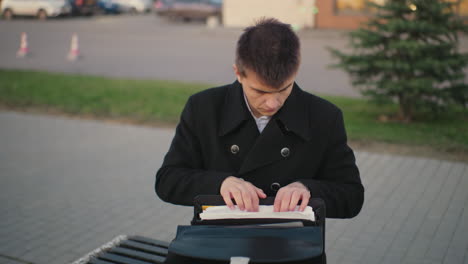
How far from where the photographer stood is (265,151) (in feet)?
7.81

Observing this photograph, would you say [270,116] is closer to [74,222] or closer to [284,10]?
[74,222]

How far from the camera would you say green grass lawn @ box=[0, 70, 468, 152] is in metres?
8.03

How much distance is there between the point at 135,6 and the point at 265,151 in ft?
133

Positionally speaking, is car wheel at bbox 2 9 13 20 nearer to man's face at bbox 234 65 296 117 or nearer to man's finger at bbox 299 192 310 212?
man's face at bbox 234 65 296 117

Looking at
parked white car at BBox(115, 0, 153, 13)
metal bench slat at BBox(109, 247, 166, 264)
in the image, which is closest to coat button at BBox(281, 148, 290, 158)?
metal bench slat at BBox(109, 247, 166, 264)

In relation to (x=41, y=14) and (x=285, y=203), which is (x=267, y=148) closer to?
(x=285, y=203)

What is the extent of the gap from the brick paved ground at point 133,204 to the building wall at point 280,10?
58.4 feet

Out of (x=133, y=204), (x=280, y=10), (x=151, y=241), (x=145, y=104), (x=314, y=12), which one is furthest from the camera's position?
(x=280, y=10)

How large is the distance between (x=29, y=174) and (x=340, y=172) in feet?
17.0

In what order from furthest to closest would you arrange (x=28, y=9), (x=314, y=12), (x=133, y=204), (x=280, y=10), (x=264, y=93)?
(x=28, y=9) < (x=280, y=10) < (x=314, y=12) < (x=133, y=204) < (x=264, y=93)

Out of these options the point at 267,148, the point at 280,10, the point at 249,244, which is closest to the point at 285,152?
the point at 267,148

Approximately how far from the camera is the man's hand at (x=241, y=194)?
2076 millimetres

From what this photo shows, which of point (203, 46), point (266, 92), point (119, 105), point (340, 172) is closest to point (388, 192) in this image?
point (340, 172)

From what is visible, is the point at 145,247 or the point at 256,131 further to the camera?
the point at 145,247
